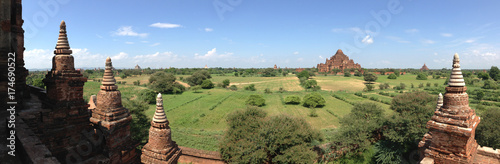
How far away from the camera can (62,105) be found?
5.84 m

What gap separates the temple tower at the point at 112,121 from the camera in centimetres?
603

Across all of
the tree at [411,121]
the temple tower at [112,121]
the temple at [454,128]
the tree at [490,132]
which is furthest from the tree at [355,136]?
the temple tower at [112,121]

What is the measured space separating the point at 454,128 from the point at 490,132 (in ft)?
63.3

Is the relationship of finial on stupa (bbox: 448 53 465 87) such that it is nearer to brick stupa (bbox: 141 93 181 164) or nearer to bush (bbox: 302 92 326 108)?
brick stupa (bbox: 141 93 181 164)

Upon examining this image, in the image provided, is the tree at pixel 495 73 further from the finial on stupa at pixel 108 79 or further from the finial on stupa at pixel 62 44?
the finial on stupa at pixel 62 44

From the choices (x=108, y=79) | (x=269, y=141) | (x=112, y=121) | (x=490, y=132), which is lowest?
(x=269, y=141)

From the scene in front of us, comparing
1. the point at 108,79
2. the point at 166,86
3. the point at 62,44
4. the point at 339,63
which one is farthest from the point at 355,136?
the point at 339,63

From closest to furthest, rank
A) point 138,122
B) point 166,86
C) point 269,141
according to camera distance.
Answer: point 269,141 < point 138,122 < point 166,86

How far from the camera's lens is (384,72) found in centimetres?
13925

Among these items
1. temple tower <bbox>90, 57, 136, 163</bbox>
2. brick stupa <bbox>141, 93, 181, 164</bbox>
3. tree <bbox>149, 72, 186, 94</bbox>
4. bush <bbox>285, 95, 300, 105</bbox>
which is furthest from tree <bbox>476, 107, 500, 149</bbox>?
tree <bbox>149, 72, 186, 94</bbox>

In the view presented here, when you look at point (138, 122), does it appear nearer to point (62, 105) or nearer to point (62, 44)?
point (62, 105)

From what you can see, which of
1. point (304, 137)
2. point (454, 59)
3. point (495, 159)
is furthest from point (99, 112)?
point (304, 137)

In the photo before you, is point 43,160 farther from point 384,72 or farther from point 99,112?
point 384,72

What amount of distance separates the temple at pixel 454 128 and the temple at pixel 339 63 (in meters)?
146
